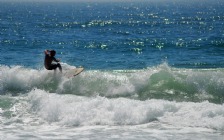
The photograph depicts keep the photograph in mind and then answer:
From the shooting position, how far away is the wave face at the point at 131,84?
16.3 metres

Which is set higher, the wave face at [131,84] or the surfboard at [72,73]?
the surfboard at [72,73]

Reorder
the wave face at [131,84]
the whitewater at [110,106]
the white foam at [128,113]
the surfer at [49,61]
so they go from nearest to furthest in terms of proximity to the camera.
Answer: the whitewater at [110,106] → the white foam at [128,113] → the wave face at [131,84] → the surfer at [49,61]

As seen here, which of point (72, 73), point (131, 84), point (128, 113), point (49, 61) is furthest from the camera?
point (72, 73)

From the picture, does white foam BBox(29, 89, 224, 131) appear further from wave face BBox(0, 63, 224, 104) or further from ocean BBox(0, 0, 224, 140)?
wave face BBox(0, 63, 224, 104)

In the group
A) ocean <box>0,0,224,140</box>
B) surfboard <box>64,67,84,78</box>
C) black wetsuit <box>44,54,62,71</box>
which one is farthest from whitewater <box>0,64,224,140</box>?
black wetsuit <box>44,54,62,71</box>

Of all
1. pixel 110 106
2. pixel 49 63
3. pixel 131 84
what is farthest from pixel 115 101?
pixel 49 63

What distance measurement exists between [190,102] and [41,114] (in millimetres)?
5881

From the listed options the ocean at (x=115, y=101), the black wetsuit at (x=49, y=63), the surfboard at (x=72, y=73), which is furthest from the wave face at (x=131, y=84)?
the black wetsuit at (x=49, y=63)

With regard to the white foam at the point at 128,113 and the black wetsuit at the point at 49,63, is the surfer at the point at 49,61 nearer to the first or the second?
the black wetsuit at the point at 49,63

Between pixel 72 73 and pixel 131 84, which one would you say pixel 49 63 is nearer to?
pixel 72 73

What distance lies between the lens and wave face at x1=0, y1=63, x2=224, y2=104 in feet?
53.5

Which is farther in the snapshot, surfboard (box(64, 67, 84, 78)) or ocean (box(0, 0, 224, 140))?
surfboard (box(64, 67, 84, 78))

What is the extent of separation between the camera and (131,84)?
55.7 feet

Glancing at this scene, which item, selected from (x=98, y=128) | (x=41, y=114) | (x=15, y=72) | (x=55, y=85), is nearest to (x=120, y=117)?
(x=98, y=128)
